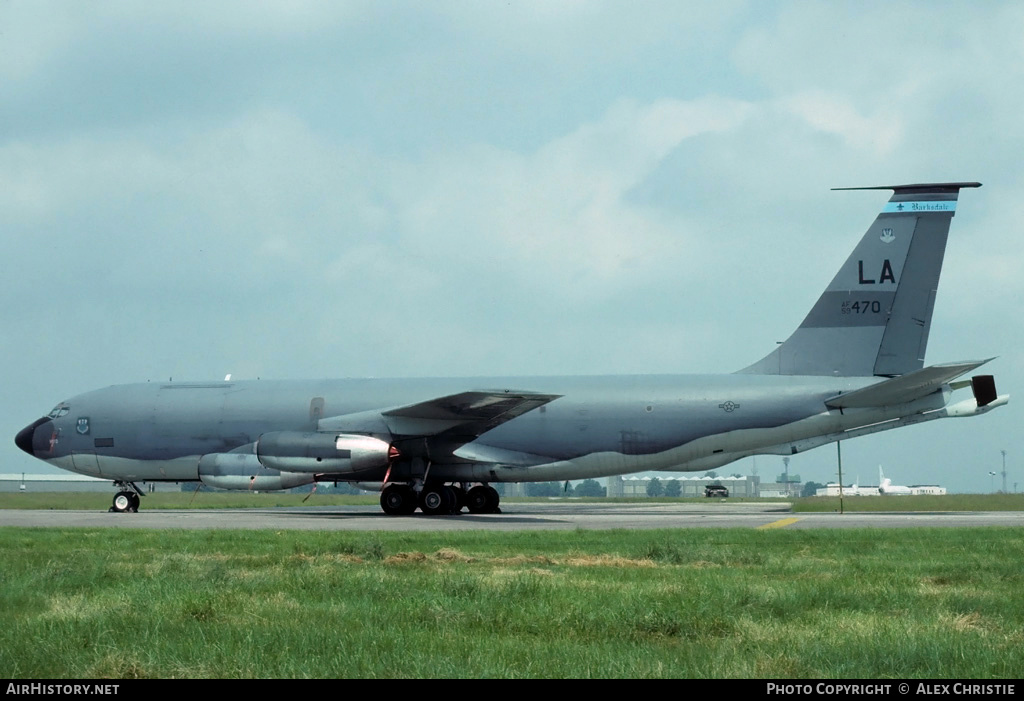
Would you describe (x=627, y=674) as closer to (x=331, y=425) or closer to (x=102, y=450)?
(x=331, y=425)

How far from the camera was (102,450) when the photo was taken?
30641 millimetres

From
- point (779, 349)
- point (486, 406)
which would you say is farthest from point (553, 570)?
point (779, 349)

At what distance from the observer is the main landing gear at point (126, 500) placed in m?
30.5

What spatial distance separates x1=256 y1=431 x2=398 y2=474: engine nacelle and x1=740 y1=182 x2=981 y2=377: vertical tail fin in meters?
11.5

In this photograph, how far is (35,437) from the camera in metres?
31.6

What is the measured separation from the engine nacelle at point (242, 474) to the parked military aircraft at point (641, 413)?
42 millimetres

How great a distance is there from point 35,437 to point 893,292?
82.7 ft

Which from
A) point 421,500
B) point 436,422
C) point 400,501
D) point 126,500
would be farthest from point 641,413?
point 126,500

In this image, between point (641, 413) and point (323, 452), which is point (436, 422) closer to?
point (323, 452)

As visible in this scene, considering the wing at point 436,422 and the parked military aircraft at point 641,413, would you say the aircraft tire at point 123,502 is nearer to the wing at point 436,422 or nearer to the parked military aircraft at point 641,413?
the parked military aircraft at point 641,413

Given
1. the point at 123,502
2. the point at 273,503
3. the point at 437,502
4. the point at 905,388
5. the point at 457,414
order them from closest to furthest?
the point at 905,388 → the point at 457,414 → the point at 437,502 → the point at 123,502 → the point at 273,503

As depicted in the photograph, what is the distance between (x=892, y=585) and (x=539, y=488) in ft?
366

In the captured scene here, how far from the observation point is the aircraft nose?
1236 inches

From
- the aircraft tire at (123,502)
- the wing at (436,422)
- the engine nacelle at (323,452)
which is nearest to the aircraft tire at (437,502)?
the wing at (436,422)
